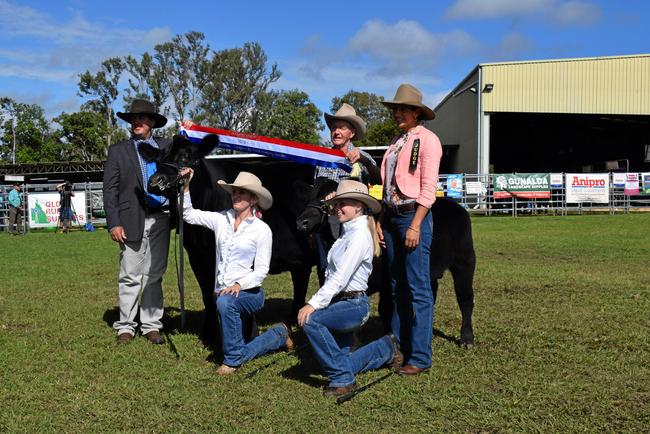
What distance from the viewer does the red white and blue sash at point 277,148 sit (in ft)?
18.8

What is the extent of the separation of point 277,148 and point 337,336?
2.33 meters

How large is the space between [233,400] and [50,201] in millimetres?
22122

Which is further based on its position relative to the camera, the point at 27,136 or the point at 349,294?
the point at 27,136

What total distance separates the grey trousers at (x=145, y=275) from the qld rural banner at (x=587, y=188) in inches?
917

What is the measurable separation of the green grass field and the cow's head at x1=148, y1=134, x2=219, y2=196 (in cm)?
150

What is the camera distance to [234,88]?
54.6 metres

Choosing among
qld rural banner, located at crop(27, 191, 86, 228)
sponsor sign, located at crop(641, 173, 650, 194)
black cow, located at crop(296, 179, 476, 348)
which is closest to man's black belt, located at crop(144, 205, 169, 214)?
black cow, located at crop(296, 179, 476, 348)

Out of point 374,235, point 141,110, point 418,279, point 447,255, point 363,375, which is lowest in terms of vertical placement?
point 363,375

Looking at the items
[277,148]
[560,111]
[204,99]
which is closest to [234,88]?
[204,99]

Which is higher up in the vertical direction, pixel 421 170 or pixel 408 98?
pixel 408 98

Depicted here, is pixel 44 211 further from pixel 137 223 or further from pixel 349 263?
pixel 349 263

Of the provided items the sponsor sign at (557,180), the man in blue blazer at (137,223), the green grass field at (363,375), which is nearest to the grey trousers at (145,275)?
the man in blue blazer at (137,223)

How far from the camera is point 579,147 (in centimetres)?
3947

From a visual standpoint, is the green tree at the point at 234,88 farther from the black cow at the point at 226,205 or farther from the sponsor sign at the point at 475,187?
the black cow at the point at 226,205
